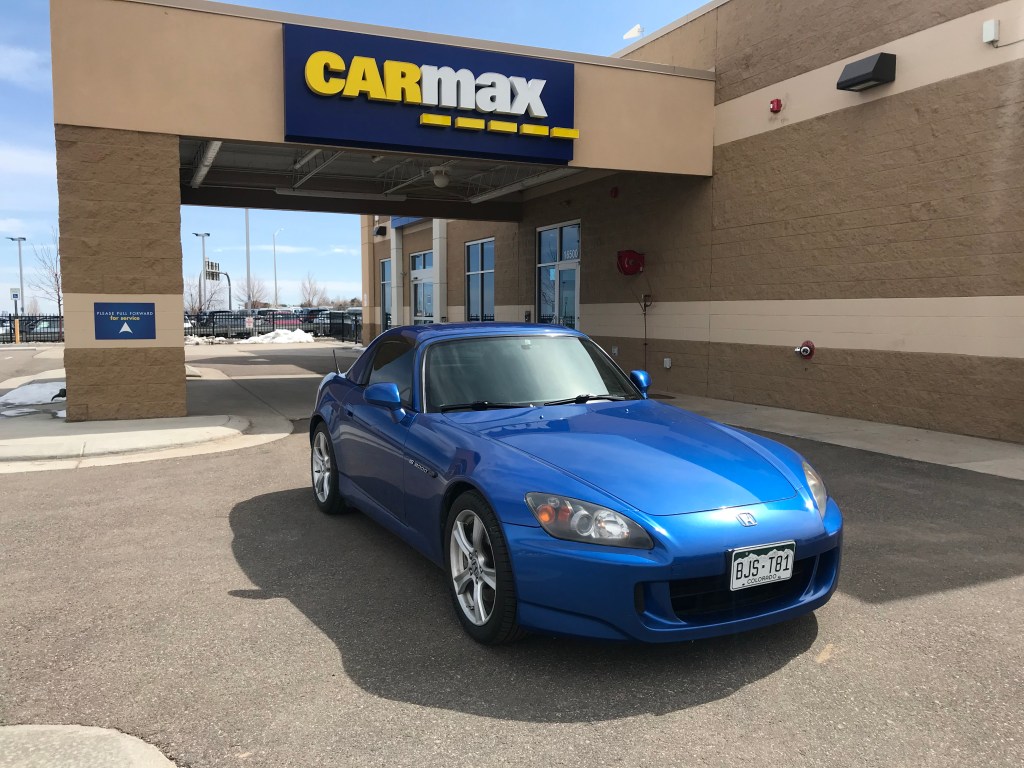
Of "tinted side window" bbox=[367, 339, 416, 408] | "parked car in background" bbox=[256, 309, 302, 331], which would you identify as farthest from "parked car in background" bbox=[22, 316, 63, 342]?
"tinted side window" bbox=[367, 339, 416, 408]

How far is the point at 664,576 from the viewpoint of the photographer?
10.5ft

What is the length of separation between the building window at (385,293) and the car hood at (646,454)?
95.9ft

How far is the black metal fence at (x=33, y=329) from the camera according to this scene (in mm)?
39406

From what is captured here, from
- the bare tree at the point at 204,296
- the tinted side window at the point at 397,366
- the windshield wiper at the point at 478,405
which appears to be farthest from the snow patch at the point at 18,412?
the bare tree at the point at 204,296

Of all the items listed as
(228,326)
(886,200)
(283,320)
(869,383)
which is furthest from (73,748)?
(283,320)

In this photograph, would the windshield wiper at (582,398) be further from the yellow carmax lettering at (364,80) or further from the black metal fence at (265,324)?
the black metal fence at (265,324)

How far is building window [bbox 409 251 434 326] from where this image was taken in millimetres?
28359

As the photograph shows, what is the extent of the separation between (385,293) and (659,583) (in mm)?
31577

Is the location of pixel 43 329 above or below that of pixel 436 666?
above

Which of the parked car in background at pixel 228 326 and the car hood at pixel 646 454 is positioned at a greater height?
the parked car in background at pixel 228 326

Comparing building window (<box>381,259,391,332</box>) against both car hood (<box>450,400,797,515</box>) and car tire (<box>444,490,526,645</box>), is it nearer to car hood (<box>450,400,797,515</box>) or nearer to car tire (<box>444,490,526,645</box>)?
car hood (<box>450,400,797,515</box>)

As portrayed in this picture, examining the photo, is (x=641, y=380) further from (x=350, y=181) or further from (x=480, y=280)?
(x=480, y=280)

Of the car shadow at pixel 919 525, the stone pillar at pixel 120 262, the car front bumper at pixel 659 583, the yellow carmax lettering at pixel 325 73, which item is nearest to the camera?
the car front bumper at pixel 659 583

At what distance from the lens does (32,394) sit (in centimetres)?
1364
